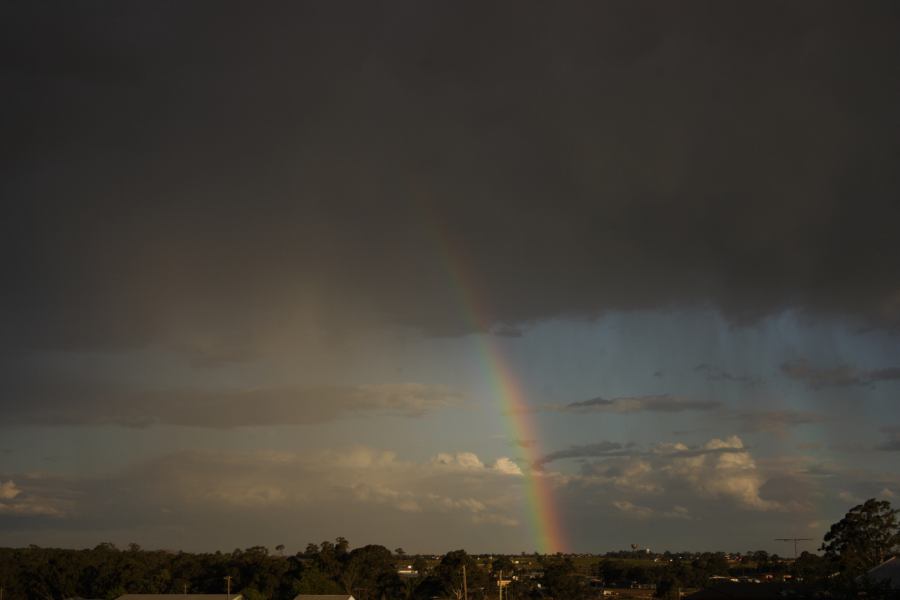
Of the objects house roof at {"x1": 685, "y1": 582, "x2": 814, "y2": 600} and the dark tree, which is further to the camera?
the dark tree

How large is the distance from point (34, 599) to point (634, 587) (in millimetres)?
109466

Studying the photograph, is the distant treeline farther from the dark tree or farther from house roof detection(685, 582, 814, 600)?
house roof detection(685, 582, 814, 600)

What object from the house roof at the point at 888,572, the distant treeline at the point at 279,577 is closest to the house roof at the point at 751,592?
the house roof at the point at 888,572

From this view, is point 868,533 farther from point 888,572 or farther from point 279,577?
point 279,577

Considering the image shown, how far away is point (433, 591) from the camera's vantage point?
10969 centimetres

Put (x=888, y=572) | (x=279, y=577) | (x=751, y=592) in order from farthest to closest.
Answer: (x=279, y=577), (x=888, y=572), (x=751, y=592)

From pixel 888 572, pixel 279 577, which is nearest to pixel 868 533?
pixel 888 572

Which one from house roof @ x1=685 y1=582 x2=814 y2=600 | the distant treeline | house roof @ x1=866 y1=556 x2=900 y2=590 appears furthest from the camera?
the distant treeline

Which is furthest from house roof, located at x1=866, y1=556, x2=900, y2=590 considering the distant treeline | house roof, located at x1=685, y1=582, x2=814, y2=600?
the distant treeline

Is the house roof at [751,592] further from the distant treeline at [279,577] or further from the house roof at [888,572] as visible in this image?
the distant treeline at [279,577]

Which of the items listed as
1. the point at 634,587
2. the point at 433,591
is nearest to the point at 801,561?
the point at 634,587

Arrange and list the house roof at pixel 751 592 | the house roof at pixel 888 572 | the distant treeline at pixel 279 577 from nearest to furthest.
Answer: the house roof at pixel 751 592 < the house roof at pixel 888 572 < the distant treeline at pixel 279 577

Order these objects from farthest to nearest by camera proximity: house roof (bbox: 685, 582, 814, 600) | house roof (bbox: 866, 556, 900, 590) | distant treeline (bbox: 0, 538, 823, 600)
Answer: distant treeline (bbox: 0, 538, 823, 600)
house roof (bbox: 866, 556, 900, 590)
house roof (bbox: 685, 582, 814, 600)

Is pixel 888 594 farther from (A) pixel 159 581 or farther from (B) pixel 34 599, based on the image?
(B) pixel 34 599
